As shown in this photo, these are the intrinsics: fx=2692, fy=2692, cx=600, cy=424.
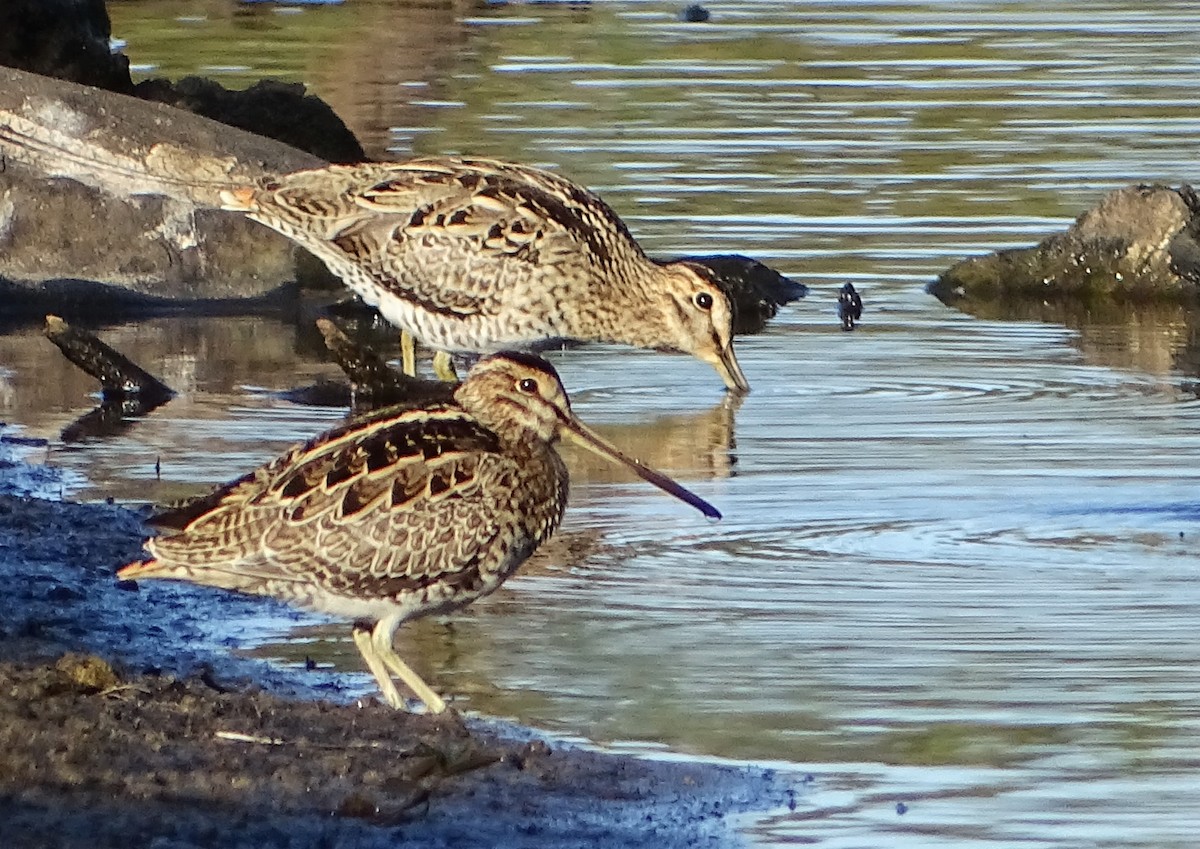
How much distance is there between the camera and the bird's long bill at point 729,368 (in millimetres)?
11204

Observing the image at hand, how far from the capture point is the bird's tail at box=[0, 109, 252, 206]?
544 inches

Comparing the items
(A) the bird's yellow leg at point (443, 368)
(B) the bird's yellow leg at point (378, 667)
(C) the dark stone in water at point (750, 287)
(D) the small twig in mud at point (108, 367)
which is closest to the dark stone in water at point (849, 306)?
(C) the dark stone in water at point (750, 287)

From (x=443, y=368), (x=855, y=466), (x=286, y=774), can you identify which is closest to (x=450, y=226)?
(x=443, y=368)

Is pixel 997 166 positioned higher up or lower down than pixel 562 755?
higher up

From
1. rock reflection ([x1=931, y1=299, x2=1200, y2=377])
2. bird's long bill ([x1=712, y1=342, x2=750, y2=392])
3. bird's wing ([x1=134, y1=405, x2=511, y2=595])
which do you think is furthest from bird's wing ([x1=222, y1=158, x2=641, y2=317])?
bird's wing ([x1=134, y1=405, x2=511, y2=595])

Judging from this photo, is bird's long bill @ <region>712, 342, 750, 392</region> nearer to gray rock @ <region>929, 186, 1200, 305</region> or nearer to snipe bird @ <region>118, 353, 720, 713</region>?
gray rock @ <region>929, 186, 1200, 305</region>

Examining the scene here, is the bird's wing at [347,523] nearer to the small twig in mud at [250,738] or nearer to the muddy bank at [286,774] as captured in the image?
the muddy bank at [286,774]

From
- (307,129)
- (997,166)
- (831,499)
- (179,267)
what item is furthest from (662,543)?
(997,166)

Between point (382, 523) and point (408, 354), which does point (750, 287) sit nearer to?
point (408, 354)

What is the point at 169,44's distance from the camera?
25.1m

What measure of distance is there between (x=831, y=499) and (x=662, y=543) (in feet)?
2.72

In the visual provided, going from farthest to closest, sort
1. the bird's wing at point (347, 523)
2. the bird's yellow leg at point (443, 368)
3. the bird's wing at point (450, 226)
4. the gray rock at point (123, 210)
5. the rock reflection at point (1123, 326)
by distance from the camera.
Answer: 1. the gray rock at point (123, 210)
2. the rock reflection at point (1123, 326)
3. the bird's yellow leg at point (443, 368)
4. the bird's wing at point (450, 226)
5. the bird's wing at point (347, 523)

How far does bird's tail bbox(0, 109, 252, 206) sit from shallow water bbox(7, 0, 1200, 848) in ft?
2.39

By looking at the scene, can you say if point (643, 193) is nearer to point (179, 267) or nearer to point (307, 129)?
point (307, 129)
